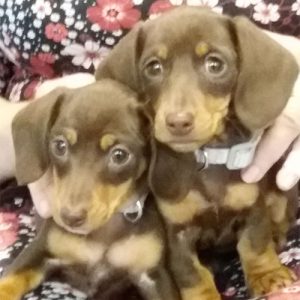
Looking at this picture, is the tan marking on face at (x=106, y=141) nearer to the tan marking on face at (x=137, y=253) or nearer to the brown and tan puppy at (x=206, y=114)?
the brown and tan puppy at (x=206, y=114)

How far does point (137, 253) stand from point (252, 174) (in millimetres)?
240

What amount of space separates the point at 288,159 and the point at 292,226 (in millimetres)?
183

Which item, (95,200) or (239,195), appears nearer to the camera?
(95,200)

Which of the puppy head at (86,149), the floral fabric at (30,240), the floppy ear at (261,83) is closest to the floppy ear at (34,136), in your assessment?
the puppy head at (86,149)

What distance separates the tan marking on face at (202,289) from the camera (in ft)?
6.10

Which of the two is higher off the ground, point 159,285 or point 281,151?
point 281,151

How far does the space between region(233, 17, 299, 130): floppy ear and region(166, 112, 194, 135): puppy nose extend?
0.12 metres

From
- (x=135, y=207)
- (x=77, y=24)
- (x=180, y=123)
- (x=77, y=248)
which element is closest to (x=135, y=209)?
(x=135, y=207)

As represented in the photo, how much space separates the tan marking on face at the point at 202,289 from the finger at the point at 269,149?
177 mm

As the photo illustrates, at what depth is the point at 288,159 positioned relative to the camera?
6.29 feet

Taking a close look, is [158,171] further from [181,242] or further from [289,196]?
[289,196]

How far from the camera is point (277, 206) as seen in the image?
201cm

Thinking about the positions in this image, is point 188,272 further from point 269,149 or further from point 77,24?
point 77,24

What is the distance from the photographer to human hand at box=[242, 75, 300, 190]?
1.88 metres
